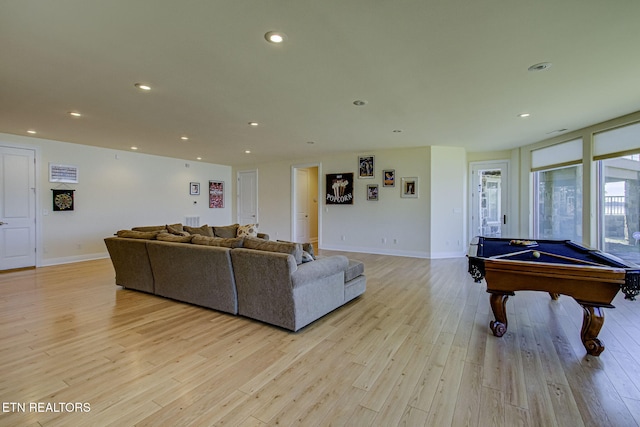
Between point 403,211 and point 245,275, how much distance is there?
4813mm

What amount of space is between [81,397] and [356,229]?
245 inches

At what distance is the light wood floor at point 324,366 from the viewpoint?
1786 mm

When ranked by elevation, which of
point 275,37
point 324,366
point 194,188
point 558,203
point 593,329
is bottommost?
point 324,366

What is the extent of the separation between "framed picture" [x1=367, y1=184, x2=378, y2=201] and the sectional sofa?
3599mm

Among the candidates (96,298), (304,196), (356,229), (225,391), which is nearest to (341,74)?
(225,391)

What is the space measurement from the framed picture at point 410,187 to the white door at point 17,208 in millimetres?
7805

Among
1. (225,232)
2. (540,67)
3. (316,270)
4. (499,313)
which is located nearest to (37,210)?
(225,232)

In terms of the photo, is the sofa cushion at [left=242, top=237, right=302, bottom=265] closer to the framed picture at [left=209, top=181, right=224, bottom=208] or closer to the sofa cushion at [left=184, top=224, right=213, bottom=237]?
the sofa cushion at [left=184, top=224, right=213, bottom=237]

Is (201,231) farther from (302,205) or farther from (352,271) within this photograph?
(302,205)

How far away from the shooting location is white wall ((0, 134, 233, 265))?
6012 millimetres

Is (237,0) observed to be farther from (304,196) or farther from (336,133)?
(304,196)

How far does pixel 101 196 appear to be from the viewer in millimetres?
6777

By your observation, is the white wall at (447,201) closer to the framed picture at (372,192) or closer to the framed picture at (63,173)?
the framed picture at (372,192)

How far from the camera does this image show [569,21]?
2078mm
